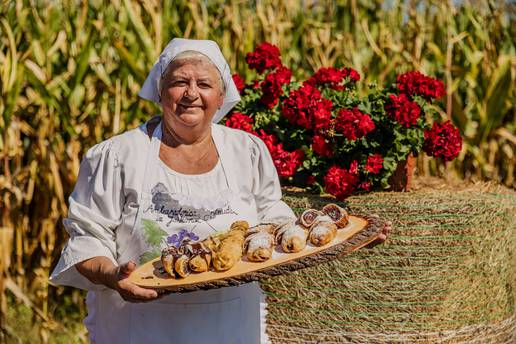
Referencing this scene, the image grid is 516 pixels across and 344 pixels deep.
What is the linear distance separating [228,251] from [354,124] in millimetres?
1608

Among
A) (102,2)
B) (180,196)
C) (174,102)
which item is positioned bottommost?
(180,196)

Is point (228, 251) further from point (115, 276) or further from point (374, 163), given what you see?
point (374, 163)

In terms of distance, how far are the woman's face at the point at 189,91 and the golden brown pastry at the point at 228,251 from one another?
15.0 inches

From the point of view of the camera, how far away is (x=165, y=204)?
243 centimetres

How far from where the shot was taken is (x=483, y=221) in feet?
12.3

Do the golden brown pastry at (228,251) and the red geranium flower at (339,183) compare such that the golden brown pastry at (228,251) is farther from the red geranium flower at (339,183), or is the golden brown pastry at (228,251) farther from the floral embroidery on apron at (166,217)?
the red geranium flower at (339,183)

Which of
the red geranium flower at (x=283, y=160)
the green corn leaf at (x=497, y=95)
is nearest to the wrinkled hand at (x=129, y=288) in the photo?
the red geranium flower at (x=283, y=160)

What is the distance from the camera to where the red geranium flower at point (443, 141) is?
12.9 feet

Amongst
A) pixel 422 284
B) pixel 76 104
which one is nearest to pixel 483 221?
pixel 422 284

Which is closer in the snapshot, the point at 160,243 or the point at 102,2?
the point at 160,243

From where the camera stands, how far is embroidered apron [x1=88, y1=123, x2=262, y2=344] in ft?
7.95

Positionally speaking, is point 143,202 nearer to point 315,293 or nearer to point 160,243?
point 160,243

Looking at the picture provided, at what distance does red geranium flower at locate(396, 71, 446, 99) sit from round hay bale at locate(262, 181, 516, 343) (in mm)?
502

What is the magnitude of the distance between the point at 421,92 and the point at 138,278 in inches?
85.1
